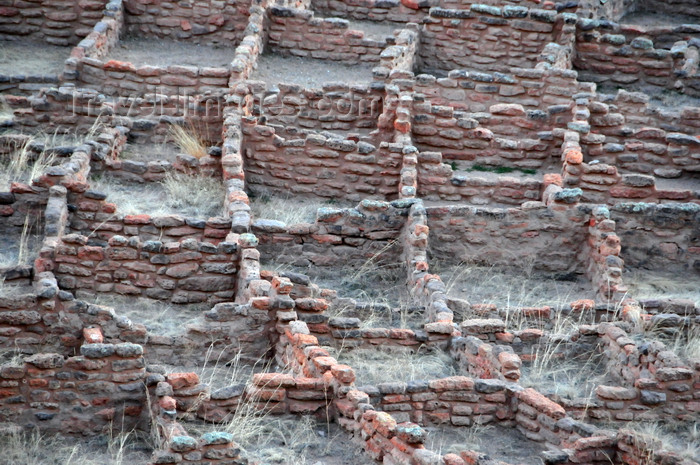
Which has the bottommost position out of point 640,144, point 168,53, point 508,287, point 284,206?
point 508,287

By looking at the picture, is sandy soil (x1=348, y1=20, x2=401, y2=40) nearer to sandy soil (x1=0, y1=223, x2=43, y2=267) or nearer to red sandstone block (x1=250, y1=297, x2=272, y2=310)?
sandy soil (x1=0, y1=223, x2=43, y2=267)

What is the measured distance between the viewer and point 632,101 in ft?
70.9

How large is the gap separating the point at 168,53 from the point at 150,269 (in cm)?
781

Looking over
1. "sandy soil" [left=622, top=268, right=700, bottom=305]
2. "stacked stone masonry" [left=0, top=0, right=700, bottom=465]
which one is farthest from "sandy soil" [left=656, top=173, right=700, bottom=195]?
"sandy soil" [left=622, top=268, right=700, bottom=305]

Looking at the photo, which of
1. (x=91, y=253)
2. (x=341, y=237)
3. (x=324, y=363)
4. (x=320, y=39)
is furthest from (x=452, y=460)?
(x=320, y=39)

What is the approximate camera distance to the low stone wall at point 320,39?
23672 millimetres

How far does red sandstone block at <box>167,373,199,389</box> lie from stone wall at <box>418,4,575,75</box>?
1111 cm

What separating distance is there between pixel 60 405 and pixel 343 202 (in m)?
6.49

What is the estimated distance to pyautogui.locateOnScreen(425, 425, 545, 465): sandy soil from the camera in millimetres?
13766

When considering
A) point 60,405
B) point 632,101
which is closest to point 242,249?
point 60,405

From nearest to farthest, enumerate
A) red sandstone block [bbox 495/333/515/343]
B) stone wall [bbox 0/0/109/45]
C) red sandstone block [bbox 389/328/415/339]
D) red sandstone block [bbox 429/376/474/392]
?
red sandstone block [bbox 429/376/474/392] → red sandstone block [bbox 389/328/415/339] → red sandstone block [bbox 495/333/515/343] → stone wall [bbox 0/0/109/45]

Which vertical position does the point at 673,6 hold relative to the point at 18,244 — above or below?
above

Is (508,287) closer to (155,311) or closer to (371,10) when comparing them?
(155,311)

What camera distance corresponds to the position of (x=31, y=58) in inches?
924
